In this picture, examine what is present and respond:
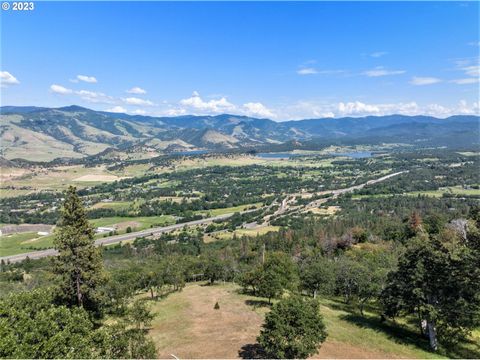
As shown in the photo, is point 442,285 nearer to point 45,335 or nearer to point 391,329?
point 391,329

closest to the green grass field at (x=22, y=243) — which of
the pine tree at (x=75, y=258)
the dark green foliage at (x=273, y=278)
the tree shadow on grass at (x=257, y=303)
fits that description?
the dark green foliage at (x=273, y=278)

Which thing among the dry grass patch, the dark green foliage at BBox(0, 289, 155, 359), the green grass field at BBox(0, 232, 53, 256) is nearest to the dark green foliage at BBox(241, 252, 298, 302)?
the dry grass patch

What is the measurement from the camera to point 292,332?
3678 centimetres

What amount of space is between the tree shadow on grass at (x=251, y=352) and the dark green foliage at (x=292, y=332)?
2040 mm

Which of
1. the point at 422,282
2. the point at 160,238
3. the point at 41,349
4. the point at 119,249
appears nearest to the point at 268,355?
the point at 422,282

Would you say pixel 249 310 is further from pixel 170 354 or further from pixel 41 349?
pixel 41 349

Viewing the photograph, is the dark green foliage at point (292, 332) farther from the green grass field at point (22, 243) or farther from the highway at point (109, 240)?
the green grass field at point (22, 243)

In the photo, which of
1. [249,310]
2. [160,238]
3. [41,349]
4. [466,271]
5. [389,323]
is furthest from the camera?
[160,238]

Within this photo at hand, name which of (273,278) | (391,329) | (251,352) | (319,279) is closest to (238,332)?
(251,352)

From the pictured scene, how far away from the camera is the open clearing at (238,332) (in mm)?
42875

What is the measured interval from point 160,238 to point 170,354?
133336 mm

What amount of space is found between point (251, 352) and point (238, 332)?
6580 millimetres

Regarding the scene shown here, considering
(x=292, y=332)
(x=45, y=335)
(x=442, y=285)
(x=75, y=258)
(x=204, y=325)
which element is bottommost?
(x=204, y=325)

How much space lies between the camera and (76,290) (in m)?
40.4
